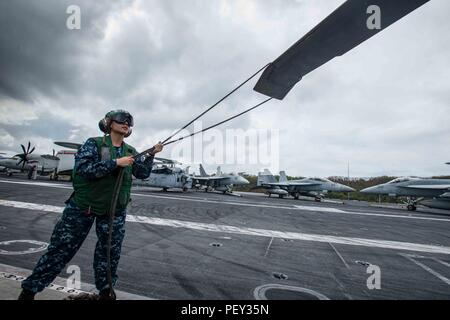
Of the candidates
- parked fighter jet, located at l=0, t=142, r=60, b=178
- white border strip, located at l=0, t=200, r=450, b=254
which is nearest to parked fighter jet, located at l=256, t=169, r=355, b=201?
white border strip, located at l=0, t=200, r=450, b=254

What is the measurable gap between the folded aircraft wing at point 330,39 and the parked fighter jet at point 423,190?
2510 cm

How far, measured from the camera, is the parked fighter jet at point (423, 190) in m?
20.0

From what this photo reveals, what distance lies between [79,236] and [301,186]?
30614 mm

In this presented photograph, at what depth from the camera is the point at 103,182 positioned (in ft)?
8.21

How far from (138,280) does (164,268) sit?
1.98 feet

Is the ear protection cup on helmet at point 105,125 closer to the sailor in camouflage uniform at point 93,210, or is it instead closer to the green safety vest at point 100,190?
the sailor in camouflage uniform at point 93,210

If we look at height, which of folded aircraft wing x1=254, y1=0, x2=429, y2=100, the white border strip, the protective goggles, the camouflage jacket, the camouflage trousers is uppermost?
folded aircraft wing x1=254, y1=0, x2=429, y2=100

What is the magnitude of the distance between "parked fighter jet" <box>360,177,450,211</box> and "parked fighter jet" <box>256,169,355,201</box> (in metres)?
5.01

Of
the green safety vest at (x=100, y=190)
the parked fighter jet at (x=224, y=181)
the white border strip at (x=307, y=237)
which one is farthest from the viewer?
the parked fighter jet at (x=224, y=181)

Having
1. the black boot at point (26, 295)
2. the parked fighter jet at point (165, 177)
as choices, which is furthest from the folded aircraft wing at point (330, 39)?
the parked fighter jet at point (165, 177)

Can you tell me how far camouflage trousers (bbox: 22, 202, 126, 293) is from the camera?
2.24 m

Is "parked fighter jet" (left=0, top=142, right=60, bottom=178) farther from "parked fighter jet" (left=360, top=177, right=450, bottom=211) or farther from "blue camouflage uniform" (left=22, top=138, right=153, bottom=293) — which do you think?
"parked fighter jet" (left=360, top=177, right=450, bottom=211)
